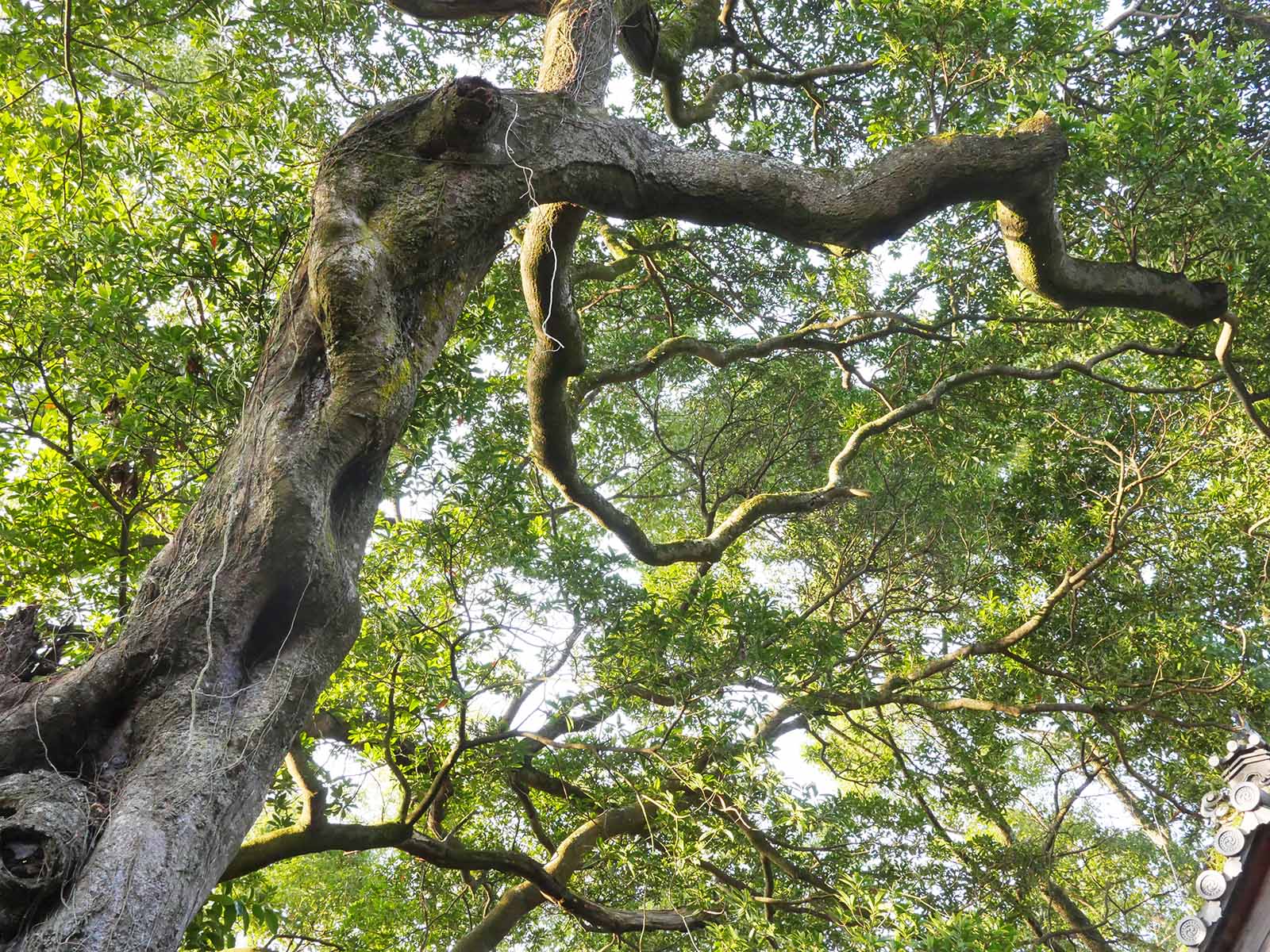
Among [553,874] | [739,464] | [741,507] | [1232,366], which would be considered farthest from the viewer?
[739,464]

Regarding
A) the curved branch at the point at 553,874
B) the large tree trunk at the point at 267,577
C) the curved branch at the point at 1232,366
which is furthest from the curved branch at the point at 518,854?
the curved branch at the point at 1232,366

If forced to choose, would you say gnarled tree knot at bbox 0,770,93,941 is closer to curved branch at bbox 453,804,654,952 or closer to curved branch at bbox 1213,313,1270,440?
curved branch at bbox 453,804,654,952

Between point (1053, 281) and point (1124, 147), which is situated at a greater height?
point (1124, 147)

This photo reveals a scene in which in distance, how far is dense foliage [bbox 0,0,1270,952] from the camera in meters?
4.83

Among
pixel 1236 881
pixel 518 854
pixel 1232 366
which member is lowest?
pixel 1236 881

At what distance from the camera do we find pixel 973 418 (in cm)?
765

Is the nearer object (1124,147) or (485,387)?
(1124,147)

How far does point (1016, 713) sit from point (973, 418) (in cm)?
261

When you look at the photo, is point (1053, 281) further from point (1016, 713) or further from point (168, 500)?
point (168, 500)

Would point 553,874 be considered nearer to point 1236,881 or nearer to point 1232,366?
point 1236,881

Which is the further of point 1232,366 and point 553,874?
point 553,874

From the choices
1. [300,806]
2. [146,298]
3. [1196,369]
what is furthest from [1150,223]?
[300,806]

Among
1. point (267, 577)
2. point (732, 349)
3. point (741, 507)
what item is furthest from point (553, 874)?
point (267, 577)

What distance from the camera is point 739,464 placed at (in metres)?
9.85
